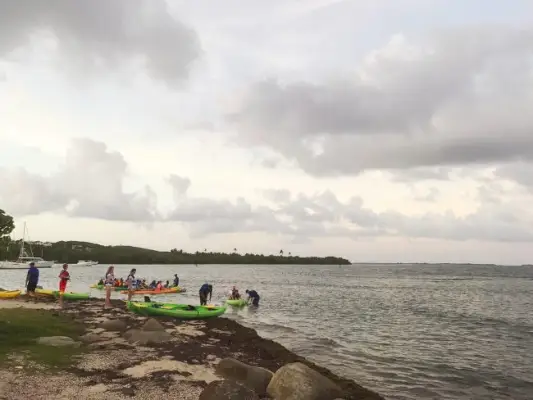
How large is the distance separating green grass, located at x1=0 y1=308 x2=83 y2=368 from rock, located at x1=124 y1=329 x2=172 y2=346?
7.59ft

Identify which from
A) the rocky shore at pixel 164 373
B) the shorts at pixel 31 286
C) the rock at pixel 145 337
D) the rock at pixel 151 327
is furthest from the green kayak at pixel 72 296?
the rock at pixel 145 337

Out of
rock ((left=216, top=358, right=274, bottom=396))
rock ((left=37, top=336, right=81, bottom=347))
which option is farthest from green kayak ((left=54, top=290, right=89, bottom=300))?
rock ((left=216, top=358, right=274, bottom=396))

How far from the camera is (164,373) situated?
14102 mm

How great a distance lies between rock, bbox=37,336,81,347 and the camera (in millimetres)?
16281

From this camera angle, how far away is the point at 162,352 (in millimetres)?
17438

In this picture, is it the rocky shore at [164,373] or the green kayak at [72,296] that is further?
the green kayak at [72,296]

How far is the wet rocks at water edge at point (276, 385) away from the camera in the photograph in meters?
11.5

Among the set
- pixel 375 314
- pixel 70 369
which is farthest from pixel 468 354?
pixel 70 369

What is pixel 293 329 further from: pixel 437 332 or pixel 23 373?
pixel 23 373

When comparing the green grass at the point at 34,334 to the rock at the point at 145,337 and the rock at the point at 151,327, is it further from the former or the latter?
the rock at the point at 151,327

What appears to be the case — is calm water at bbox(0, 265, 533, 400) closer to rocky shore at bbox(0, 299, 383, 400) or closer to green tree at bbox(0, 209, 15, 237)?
rocky shore at bbox(0, 299, 383, 400)

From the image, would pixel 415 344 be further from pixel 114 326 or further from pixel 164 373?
pixel 164 373

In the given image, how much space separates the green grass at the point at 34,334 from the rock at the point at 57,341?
12.0 inches

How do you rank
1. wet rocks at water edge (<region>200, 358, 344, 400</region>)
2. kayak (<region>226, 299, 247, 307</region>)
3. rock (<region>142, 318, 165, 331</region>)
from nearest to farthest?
wet rocks at water edge (<region>200, 358, 344, 400</region>), rock (<region>142, 318, 165, 331</region>), kayak (<region>226, 299, 247, 307</region>)
